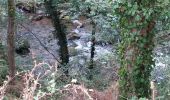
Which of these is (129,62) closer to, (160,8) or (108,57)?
(160,8)

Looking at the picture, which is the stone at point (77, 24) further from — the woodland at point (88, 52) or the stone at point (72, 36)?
the stone at point (72, 36)

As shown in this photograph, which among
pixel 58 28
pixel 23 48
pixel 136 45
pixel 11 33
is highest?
pixel 11 33

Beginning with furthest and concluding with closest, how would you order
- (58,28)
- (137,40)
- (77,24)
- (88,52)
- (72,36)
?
(77,24)
(72,36)
(88,52)
(58,28)
(137,40)

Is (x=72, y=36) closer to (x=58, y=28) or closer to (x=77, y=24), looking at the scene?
(x=77, y=24)

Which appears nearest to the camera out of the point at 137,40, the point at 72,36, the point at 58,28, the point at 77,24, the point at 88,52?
the point at 137,40

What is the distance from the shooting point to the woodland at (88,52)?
6070 mm

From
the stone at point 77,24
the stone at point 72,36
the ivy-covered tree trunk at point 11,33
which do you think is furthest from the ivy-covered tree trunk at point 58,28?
the stone at point 77,24

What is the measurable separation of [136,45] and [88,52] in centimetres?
1169

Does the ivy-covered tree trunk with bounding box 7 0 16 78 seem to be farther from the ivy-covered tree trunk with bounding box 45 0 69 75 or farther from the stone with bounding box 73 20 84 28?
the stone with bounding box 73 20 84 28

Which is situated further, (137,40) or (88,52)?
(88,52)

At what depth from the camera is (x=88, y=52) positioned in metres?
18.0

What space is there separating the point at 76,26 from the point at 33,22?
263 cm

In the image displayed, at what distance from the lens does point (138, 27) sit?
6.25 metres

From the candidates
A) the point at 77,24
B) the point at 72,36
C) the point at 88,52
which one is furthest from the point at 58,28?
the point at 77,24
